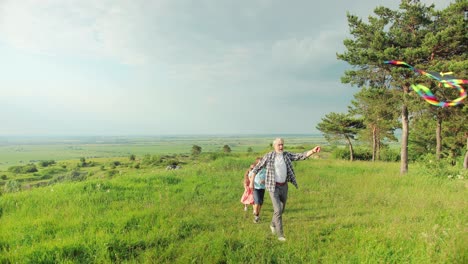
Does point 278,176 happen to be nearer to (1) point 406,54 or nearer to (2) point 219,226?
(2) point 219,226

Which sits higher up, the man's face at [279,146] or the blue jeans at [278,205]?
the man's face at [279,146]

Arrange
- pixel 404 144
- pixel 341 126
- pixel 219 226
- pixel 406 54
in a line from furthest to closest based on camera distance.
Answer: pixel 341 126 < pixel 404 144 < pixel 406 54 < pixel 219 226

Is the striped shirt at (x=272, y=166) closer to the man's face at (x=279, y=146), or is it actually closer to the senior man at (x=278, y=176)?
the senior man at (x=278, y=176)

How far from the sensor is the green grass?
4.72m

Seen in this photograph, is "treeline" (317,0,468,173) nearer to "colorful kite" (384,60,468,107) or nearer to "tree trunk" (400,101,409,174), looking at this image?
"tree trunk" (400,101,409,174)

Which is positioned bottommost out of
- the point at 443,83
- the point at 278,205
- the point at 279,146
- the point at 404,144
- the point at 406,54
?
the point at 278,205

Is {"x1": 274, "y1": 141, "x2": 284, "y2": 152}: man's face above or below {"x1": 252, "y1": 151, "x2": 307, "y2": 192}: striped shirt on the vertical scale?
above

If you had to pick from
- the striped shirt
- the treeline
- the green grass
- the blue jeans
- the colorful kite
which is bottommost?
the green grass

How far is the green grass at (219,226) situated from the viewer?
4719mm

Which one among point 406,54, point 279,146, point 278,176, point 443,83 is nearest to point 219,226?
point 278,176

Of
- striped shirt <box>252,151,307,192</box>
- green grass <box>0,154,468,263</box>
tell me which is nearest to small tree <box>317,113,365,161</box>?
green grass <box>0,154,468,263</box>

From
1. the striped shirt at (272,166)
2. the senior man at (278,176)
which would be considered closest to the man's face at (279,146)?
the senior man at (278,176)

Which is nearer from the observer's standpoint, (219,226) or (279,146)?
(279,146)

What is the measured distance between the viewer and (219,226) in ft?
21.2
